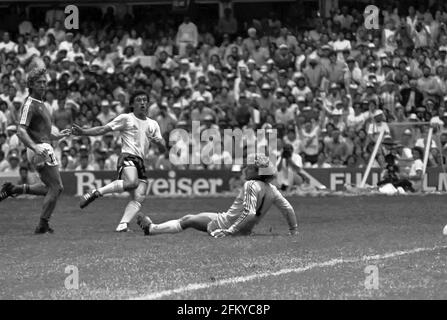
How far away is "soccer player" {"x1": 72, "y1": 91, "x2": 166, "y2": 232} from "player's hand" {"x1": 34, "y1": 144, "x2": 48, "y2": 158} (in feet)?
3.14

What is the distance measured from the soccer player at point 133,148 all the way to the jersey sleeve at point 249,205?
2.23 meters

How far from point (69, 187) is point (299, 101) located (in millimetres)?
5779

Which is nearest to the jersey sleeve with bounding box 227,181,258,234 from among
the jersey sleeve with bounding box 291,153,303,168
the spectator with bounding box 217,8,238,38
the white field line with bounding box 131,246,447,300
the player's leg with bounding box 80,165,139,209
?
the white field line with bounding box 131,246,447,300

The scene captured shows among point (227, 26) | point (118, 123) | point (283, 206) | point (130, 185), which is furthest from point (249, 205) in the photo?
point (227, 26)

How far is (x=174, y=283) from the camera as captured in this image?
35.3 ft

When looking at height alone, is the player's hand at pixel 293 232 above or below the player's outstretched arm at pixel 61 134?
below

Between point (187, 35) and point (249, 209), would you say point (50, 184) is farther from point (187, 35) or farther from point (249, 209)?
point (187, 35)

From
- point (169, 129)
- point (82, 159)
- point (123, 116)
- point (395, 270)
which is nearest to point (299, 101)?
point (169, 129)

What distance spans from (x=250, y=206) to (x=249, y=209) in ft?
0.13

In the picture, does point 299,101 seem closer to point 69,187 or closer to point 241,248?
point 69,187

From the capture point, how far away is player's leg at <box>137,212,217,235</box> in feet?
49.3

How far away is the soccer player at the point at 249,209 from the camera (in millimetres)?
14469

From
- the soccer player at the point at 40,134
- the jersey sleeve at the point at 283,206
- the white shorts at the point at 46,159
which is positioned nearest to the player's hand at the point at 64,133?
the soccer player at the point at 40,134

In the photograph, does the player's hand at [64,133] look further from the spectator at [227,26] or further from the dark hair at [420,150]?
the spectator at [227,26]
